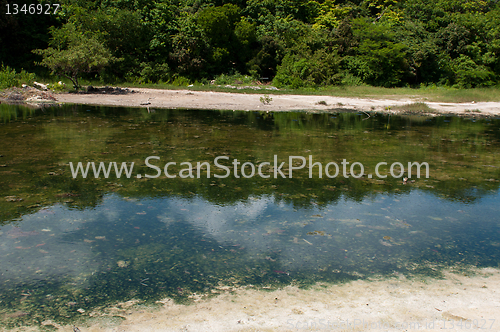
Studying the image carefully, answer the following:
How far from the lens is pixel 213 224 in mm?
4559

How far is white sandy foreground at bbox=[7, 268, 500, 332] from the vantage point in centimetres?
277

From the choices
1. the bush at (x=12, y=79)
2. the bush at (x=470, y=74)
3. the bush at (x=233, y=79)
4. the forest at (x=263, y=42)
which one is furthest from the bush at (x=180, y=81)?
the bush at (x=470, y=74)

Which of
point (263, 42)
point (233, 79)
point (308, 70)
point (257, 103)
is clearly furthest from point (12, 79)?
point (308, 70)

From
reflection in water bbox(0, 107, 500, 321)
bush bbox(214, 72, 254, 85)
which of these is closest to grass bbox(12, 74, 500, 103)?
bush bbox(214, 72, 254, 85)

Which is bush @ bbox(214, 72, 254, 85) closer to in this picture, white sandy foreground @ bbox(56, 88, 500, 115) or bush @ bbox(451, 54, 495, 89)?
white sandy foreground @ bbox(56, 88, 500, 115)

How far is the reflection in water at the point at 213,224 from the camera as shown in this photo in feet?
11.2

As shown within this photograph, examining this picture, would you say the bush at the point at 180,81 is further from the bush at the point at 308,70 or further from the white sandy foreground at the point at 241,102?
the bush at the point at 308,70

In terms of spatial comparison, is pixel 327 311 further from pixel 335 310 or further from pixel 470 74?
pixel 470 74

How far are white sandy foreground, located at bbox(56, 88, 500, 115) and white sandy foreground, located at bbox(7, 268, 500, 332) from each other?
13.1m

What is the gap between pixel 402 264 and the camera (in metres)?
3.75

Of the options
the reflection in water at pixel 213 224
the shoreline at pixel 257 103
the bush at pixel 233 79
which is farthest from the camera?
the bush at pixel 233 79

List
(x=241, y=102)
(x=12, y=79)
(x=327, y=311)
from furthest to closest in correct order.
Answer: (x=12, y=79) → (x=241, y=102) → (x=327, y=311)

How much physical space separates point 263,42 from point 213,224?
26591mm

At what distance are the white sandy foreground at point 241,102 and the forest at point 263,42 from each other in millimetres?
6112
